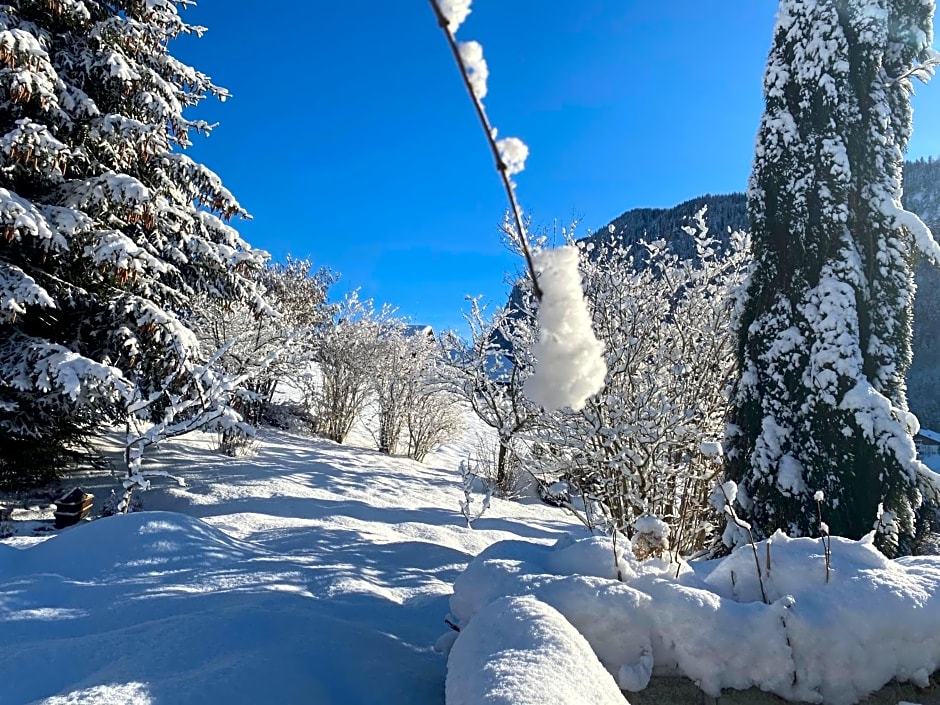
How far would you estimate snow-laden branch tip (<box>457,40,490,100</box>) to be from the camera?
38cm

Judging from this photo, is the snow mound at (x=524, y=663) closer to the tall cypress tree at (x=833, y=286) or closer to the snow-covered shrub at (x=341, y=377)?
the tall cypress tree at (x=833, y=286)

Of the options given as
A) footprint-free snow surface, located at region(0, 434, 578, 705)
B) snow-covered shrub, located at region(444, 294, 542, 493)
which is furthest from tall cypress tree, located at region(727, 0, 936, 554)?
footprint-free snow surface, located at region(0, 434, 578, 705)

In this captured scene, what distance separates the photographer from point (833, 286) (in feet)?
18.3

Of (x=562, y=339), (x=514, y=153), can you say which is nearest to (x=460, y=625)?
(x=562, y=339)

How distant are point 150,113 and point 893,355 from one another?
9766 mm

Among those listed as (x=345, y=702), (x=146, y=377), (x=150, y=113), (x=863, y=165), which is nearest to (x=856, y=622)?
(x=345, y=702)

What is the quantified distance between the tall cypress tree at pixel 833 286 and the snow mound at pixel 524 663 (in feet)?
15.1

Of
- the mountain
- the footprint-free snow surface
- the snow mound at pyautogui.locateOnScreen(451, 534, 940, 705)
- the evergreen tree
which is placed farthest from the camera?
the mountain

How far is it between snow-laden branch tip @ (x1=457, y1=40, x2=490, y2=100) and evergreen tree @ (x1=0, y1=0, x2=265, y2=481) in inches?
245

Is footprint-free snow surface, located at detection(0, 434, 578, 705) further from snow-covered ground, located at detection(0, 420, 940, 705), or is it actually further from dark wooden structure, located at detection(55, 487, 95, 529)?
dark wooden structure, located at detection(55, 487, 95, 529)

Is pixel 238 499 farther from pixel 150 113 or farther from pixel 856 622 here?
pixel 856 622

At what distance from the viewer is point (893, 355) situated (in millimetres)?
5527

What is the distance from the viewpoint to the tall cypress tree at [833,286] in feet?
17.2

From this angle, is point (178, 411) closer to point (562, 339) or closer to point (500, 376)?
point (500, 376)
